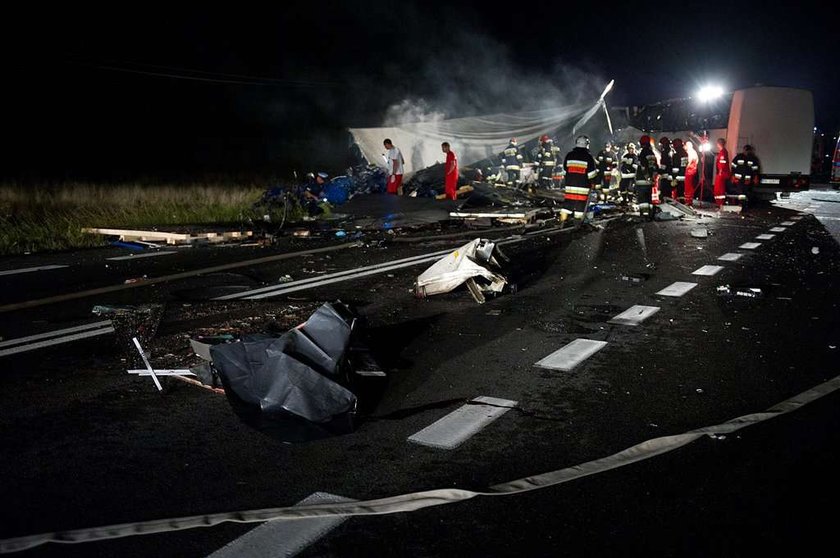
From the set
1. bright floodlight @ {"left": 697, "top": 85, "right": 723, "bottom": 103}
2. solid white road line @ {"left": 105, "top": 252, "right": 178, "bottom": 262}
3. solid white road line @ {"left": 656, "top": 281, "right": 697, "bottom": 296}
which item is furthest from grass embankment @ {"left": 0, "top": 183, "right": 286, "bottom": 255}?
bright floodlight @ {"left": 697, "top": 85, "right": 723, "bottom": 103}

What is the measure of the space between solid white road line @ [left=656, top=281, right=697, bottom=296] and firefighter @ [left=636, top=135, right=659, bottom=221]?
8115 millimetres

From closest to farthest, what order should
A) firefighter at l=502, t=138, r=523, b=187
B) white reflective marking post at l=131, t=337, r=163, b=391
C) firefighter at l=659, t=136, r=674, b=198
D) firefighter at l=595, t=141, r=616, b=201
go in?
white reflective marking post at l=131, t=337, r=163, b=391
firefighter at l=659, t=136, r=674, b=198
firefighter at l=595, t=141, r=616, b=201
firefighter at l=502, t=138, r=523, b=187

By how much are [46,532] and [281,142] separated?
36574mm

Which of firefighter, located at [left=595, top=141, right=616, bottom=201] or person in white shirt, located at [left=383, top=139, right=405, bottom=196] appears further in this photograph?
person in white shirt, located at [left=383, top=139, right=405, bottom=196]

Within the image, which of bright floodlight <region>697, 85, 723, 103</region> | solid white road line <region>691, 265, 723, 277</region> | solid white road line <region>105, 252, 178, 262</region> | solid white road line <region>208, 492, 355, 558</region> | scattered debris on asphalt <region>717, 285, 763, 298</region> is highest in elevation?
bright floodlight <region>697, 85, 723, 103</region>

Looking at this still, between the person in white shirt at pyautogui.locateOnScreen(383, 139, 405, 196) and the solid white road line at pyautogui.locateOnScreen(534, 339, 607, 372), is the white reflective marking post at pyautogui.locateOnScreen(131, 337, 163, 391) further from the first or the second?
the person in white shirt at pyautogui.locateOnScreen(383, 139, 405, 196)

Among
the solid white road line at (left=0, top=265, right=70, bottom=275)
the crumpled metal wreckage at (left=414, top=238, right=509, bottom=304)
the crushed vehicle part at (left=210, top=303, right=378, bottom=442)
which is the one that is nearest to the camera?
the crushed vehicle part at (left=210, top=303, right=378, bottom=442)

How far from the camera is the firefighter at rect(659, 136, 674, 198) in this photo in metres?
18.9

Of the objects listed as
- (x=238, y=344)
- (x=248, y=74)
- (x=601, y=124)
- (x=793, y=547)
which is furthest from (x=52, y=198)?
(x=248, y=74)

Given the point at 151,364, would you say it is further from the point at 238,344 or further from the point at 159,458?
the point at 159,458

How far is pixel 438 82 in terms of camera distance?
1188 inches

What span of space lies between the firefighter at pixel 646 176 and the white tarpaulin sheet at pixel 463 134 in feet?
29.8

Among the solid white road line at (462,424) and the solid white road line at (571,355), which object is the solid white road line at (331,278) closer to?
the solid white road line at (571,355)

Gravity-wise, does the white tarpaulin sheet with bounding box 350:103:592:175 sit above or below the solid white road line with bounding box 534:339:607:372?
above
